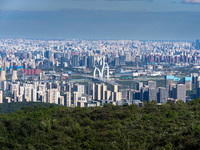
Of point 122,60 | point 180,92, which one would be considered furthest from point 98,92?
point 122,60

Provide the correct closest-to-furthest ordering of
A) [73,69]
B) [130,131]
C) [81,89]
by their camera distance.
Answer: [130,131] → [81,89] → [73,69]

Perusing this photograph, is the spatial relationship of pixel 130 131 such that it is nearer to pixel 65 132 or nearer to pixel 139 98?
pixel 65 132

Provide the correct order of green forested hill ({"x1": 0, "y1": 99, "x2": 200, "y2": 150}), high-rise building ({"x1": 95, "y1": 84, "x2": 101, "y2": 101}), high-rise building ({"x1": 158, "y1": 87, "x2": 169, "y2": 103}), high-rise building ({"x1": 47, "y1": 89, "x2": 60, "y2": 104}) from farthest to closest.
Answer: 1. high-rise building ({"x1": 95, "y1": 84, "x2": 101, "y2": 101})
2. high-rise building ({"x1": 158, "y1": 87, "x2": 169, "y2": 103})
3. high-rise building ({"x1": 47, "y1": 89, "x2": 60, "y2": 104})
4. green forested hill ({"x1": 0, "y1": 99, "x2": 200, "y2": 150})

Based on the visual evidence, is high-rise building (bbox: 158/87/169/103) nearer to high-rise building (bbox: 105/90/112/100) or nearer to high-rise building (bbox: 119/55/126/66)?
high-rise building (bbox: 105/90/112/100)

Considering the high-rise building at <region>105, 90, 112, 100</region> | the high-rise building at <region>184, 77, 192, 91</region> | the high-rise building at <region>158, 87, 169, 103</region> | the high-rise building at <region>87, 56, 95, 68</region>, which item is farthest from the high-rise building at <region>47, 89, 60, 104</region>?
the high-rise building at <region>87, 56, 95, 68</region>

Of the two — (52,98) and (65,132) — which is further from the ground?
(65,132)

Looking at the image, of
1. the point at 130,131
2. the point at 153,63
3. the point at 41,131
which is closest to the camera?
the point at 130,131

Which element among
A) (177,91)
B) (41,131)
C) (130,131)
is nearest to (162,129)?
(130,131)

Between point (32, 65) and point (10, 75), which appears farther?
point (32, 65)

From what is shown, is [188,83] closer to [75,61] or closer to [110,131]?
[75,61]
